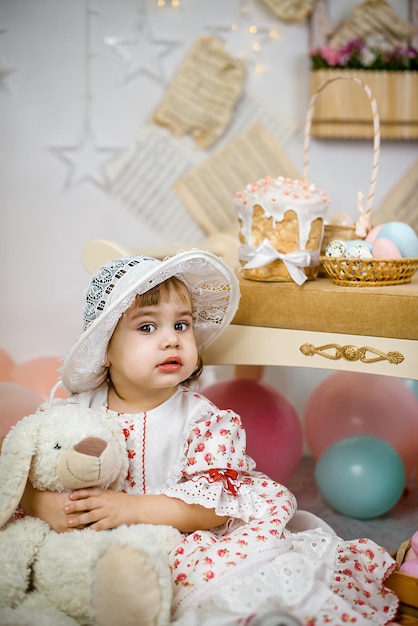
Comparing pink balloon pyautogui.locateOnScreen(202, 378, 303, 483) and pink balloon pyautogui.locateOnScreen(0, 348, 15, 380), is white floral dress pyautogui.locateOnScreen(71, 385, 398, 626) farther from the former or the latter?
pink balloon pyautogui.locateOnScreen(0, 348, 15, 380)

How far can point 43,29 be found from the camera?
10.00 ft

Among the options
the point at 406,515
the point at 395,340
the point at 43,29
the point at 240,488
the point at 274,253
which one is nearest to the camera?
the point at 240,488

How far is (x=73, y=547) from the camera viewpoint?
1.48 meters

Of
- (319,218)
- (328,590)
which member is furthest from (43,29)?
(328,590)

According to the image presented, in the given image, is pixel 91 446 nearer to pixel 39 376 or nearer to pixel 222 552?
pixel 222 552

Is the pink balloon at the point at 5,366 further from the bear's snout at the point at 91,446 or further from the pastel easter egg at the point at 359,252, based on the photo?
the pastel easter egg at the point at 359,252

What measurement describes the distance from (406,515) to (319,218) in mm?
1117

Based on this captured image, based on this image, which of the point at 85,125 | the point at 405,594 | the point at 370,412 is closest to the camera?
the point at 405,594

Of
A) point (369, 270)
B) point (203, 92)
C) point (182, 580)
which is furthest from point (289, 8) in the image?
point (182, 580)

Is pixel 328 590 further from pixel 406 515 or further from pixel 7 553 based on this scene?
pixel 406 515

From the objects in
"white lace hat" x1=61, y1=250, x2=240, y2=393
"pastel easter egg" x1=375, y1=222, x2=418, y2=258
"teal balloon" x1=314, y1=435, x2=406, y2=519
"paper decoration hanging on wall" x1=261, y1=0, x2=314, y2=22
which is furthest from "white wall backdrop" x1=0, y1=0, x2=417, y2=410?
"white lace hat" x1=61, y1=250, x2=240, y2=393

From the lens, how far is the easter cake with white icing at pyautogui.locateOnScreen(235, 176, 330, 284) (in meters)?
2.01

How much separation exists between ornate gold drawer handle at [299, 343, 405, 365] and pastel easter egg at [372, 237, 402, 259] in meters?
0.28

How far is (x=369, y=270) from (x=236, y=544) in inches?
32.1
